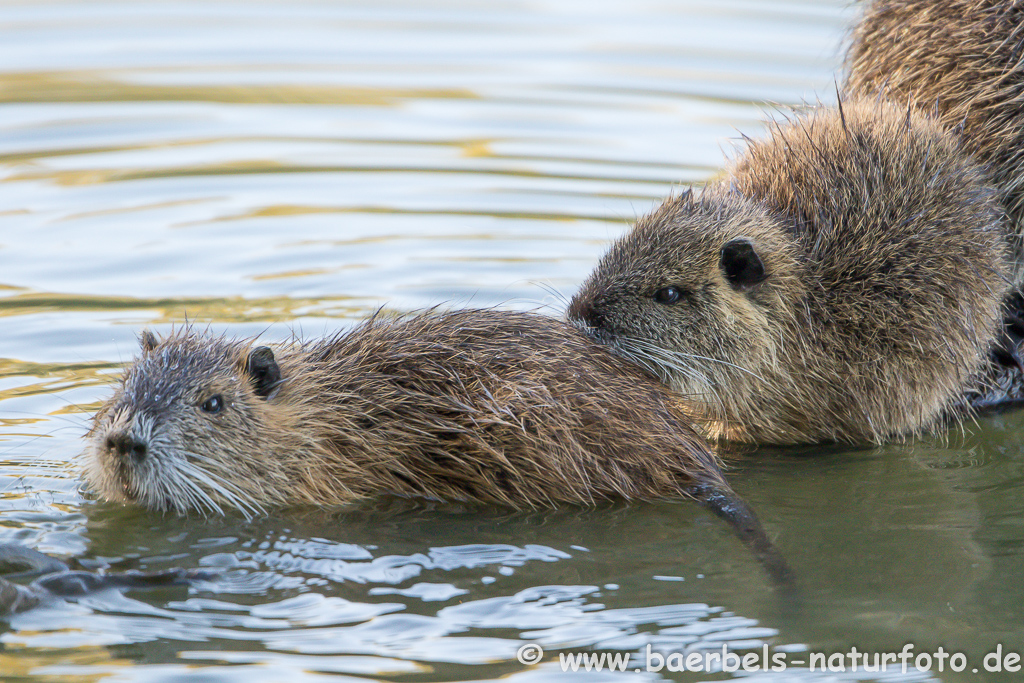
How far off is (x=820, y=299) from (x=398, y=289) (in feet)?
7.46

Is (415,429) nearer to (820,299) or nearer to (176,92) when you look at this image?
(820,299)

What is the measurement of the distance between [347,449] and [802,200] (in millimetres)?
2082

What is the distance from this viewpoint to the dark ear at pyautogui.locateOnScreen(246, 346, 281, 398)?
4.33 m

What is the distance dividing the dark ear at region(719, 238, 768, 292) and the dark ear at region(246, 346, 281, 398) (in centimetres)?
172

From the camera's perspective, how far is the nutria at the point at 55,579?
3486 millimetres

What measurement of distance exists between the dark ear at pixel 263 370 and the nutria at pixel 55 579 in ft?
2.58

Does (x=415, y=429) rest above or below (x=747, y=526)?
above

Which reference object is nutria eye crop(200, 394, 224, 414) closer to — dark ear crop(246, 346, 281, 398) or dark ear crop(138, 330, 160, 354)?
dark ear crop(246, 346, 281, 398)

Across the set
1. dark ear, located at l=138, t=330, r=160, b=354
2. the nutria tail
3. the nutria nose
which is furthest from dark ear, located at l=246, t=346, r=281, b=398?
the nutria tail

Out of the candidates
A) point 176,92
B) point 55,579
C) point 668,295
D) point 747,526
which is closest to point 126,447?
point 55,579

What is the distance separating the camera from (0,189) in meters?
7.89

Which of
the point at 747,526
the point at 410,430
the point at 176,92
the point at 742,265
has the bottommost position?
the point at 747,526

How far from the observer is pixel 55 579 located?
359 cm

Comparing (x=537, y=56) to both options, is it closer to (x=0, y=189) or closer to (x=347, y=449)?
(x=0, y=189)
